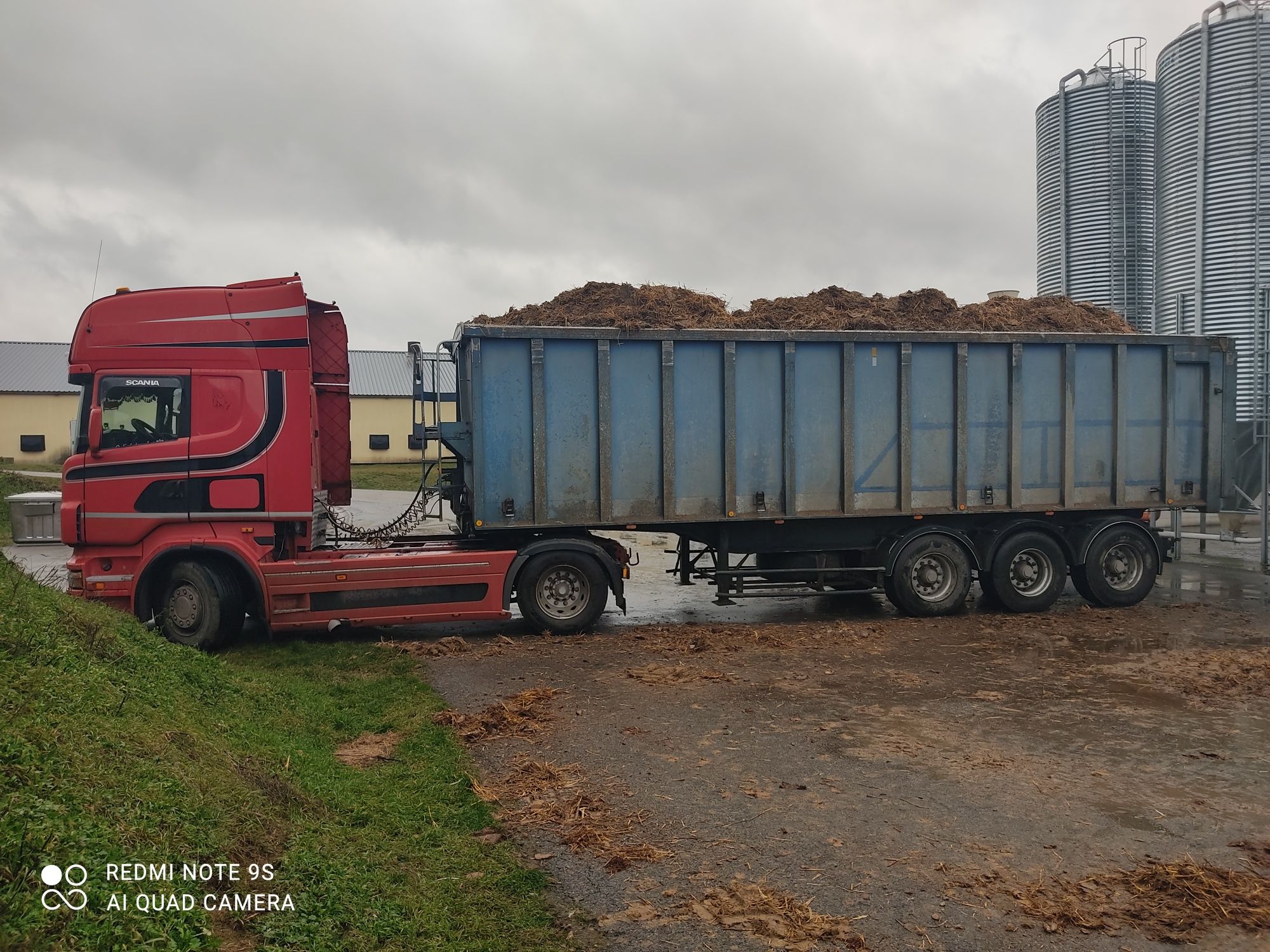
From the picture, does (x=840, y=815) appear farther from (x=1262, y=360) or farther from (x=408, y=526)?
(x=1262, y=360)

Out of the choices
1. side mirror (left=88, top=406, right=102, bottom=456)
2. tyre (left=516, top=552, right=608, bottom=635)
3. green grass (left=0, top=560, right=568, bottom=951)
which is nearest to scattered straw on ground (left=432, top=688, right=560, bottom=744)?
green grass (left=0, top=560, right=568, bottom=951)

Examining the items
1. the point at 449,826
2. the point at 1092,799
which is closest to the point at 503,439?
the point at 449,826

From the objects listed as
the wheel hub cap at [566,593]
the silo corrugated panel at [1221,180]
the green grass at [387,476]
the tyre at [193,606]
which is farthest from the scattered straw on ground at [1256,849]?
the green grass at [387,476]

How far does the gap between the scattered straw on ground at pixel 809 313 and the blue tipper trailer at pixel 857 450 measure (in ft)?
0.89

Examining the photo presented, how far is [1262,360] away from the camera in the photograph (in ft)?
44.2

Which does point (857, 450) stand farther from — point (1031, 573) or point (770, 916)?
point (770, 916)

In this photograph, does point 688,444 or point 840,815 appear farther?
point 688,444

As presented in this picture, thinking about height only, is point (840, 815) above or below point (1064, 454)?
below

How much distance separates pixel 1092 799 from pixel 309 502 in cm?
733

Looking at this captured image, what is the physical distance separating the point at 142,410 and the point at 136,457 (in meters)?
0.47

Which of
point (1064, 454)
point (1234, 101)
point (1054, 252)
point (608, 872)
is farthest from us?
point (1054, 252)

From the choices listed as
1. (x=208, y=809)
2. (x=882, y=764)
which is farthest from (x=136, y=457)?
(x=882, y=764)

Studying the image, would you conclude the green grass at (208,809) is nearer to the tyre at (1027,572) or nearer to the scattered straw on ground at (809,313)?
the scattered straw on ground at (809,313)

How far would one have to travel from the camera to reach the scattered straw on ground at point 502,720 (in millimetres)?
6277
